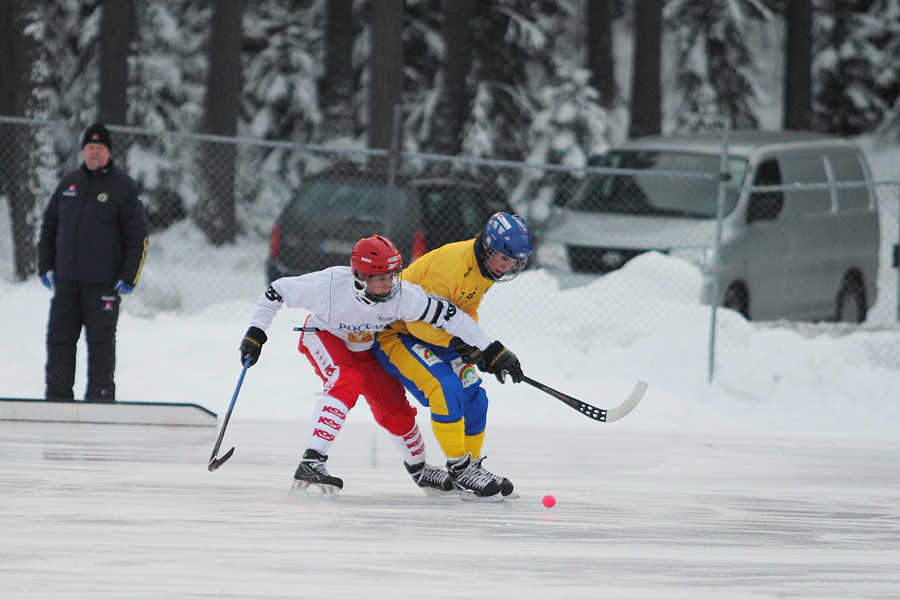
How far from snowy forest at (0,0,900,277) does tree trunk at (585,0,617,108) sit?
0.03 metres

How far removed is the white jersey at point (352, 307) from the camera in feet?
18.2

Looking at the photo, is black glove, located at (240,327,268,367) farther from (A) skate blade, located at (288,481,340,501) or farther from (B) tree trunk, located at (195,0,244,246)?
(B) tree trunk, located at (195,0,244,246)

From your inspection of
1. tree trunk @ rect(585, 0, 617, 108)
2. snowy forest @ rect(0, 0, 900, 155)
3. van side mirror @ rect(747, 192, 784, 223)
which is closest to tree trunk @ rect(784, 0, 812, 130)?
snowy forest @ rect(0, 0, 900, 155)

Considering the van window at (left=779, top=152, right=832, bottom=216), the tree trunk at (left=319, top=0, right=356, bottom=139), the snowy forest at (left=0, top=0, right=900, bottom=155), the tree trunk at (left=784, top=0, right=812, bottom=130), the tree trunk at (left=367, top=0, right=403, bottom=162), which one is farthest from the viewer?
the tree trunk at (left=784, top=0, right=812, bottom=130)

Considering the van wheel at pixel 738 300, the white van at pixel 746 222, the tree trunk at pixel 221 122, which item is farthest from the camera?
the tree trunk at pixel 221 122

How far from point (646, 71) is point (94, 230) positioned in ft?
43.7

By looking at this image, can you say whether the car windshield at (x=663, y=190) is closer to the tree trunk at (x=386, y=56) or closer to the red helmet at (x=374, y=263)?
the tree trunk at (x=386, y=56)

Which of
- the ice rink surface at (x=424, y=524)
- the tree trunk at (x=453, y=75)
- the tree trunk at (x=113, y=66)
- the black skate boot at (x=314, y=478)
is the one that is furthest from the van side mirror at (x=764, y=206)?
the tree trunk at (x=453, y=75)

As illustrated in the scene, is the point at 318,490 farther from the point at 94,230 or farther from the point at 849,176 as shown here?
the point at 849,176

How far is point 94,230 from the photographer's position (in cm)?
769

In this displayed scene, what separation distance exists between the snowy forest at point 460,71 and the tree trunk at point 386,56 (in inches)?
28.3

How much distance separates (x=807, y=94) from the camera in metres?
21.7

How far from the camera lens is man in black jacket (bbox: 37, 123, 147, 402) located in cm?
768

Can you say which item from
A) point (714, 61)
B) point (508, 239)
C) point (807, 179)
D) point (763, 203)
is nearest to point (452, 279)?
point (508, 239)
